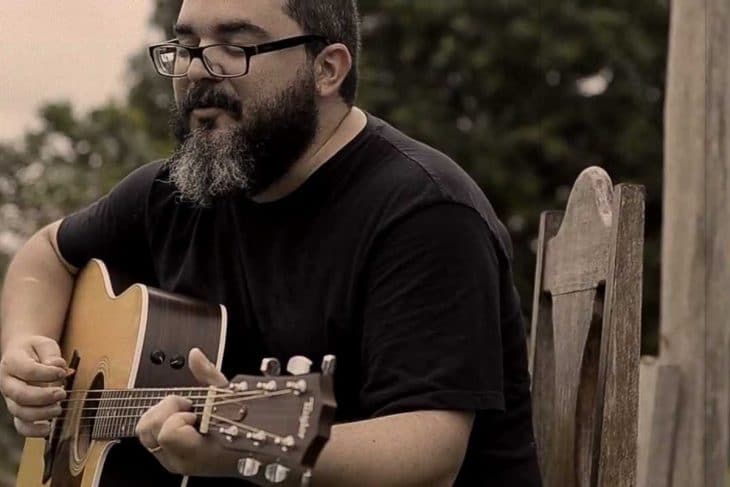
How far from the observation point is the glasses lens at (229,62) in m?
2.43

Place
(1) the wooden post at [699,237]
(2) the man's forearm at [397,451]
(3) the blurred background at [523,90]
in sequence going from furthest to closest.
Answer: (3) the blurred background at [523,90] < (1) the wooden post at [699,237] < (2) the man's forearm at [397,451]

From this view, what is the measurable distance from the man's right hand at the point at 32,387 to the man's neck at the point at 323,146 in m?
0.58

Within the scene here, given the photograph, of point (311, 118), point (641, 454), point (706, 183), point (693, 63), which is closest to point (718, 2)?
point (693, 63)

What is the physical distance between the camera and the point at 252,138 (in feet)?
8.16

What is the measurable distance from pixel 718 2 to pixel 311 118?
1940 mm

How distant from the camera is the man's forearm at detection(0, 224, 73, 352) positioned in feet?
9.93

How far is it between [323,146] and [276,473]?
84 centimetres

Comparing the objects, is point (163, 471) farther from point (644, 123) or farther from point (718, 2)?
point (644, 123)

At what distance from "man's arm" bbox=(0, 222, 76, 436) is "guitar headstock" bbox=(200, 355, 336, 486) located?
2.81 ft

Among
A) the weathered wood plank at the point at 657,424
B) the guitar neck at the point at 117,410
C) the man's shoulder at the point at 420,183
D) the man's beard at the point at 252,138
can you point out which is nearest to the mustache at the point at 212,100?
the man's beard at the point at 252,138

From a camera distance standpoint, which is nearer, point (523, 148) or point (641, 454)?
point (641, 454)

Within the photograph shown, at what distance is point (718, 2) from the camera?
13.2 feet

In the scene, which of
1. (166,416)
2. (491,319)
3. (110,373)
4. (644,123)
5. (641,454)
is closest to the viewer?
(166,416)

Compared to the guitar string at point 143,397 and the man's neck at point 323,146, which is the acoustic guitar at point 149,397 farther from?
the man's neck at point 323,146
